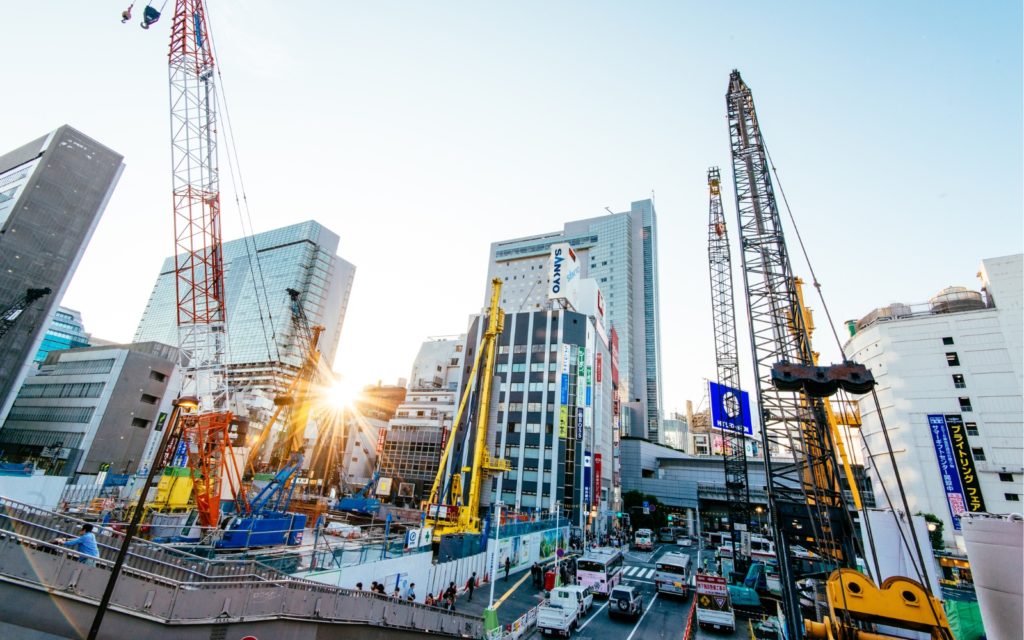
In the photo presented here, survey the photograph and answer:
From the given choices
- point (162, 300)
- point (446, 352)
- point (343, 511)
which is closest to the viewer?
point (343, 511)

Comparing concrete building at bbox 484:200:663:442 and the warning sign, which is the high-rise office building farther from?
the warning sign

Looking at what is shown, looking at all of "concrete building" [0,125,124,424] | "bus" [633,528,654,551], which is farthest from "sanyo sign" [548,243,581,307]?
"concrete building" [0,125,124,424]

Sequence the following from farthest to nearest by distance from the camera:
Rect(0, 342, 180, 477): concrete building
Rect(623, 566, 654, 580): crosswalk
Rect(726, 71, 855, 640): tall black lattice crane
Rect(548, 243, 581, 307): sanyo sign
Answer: Rect(548, 243, 581, 307): sanyo sign < Rect(0, 342, 180, 477): concrete building < Rect(623, 566, 654, 580): crosswalk < Rect(726, 71, 855, 640): tall black lattice crane

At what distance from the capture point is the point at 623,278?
142 m

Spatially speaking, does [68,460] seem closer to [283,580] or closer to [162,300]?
[283,580]

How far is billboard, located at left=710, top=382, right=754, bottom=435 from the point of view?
46.6 m

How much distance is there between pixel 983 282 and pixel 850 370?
71.3 meters

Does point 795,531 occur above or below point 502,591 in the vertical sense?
above

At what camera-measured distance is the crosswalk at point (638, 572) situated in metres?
36.4

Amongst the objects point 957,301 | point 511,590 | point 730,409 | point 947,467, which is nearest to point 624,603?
point 511,590

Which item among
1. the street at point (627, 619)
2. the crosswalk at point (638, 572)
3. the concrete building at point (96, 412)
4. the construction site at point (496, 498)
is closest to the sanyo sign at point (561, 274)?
the construction site at point (496, 498)

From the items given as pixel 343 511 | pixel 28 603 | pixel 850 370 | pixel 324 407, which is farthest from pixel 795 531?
pixel 324 407

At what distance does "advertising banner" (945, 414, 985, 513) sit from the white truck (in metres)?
56.2

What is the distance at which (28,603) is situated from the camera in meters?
8.80
